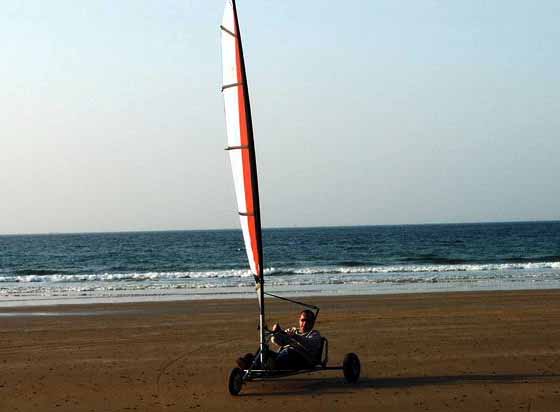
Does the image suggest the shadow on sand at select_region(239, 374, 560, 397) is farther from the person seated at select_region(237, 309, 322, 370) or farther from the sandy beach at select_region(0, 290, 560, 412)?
the person seated at select_region(237, 309, 322, 370)

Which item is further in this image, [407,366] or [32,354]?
[32,354]

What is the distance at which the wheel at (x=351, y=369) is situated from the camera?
25.6 feet

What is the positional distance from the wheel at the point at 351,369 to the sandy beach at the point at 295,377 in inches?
3.9

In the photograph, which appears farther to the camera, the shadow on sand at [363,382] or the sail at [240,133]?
Answer: the shadow on sand at [363,382]

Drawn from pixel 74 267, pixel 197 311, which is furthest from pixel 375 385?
pixel 74 267

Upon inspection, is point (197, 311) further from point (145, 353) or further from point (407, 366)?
point (407, 366)

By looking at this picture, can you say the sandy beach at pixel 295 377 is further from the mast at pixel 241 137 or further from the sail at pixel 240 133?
the sail at pixel 240 133

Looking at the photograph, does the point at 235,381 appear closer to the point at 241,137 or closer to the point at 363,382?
→ the point at 363,382

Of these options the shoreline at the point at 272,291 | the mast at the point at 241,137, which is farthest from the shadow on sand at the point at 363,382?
the shoreline at the point at 272,291

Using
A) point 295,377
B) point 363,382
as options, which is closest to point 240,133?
point 295,377

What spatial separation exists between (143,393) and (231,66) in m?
3.50

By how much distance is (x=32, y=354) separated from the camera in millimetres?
10469

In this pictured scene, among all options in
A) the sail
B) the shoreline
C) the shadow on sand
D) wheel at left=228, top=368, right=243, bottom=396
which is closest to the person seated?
wheel at left=228, top=368, right=243, bottom=396

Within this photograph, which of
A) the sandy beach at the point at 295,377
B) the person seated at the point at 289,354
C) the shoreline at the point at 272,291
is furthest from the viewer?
the shoreline at the point at 272,291
